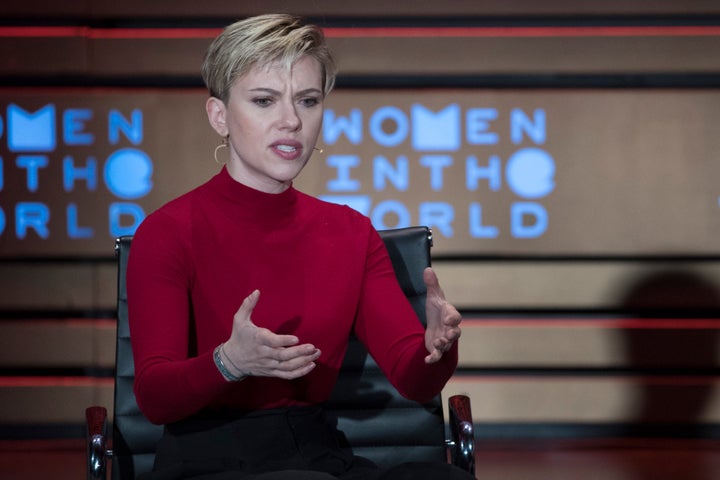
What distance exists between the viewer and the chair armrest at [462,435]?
6.32 ft

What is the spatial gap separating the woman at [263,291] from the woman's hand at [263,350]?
0.32ft

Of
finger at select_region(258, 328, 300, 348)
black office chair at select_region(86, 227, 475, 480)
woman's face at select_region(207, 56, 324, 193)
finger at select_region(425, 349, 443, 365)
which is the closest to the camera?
finger at select_region(258, 328, 300, 348)

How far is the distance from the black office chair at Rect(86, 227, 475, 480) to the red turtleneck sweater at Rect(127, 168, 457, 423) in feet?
0.65

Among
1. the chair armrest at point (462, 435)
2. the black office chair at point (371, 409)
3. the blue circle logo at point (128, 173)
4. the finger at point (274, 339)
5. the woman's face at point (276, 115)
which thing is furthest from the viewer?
the blue circle logo at point (128, 173)

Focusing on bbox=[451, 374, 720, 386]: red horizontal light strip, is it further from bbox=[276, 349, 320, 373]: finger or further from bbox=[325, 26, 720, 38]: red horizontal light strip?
bbox=[276, 349, 320, 373]: finger

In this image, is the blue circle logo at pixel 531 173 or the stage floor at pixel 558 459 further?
the blue circle logo at pixel 531 173

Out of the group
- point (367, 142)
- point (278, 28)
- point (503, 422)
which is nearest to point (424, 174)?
point (367, 142)

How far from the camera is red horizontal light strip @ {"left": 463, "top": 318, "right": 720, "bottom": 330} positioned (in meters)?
4.28

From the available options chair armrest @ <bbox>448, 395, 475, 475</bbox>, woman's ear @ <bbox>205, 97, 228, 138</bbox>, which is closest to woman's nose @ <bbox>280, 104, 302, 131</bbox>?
woman's ear @ <bbox>205, 97, 228, 138</bbox>

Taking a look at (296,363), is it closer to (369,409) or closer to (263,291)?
(263,291)

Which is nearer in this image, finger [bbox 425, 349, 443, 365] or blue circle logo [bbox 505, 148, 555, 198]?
finger [bbox 425, 349, 443, 365]

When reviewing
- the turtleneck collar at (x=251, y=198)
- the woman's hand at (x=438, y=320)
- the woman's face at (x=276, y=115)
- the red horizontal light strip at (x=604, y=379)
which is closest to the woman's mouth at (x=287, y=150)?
the woman's face at (x=276, y=115)

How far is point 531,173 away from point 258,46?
266 cm

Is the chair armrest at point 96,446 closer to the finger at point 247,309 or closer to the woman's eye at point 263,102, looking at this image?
the finger at point 247,309
